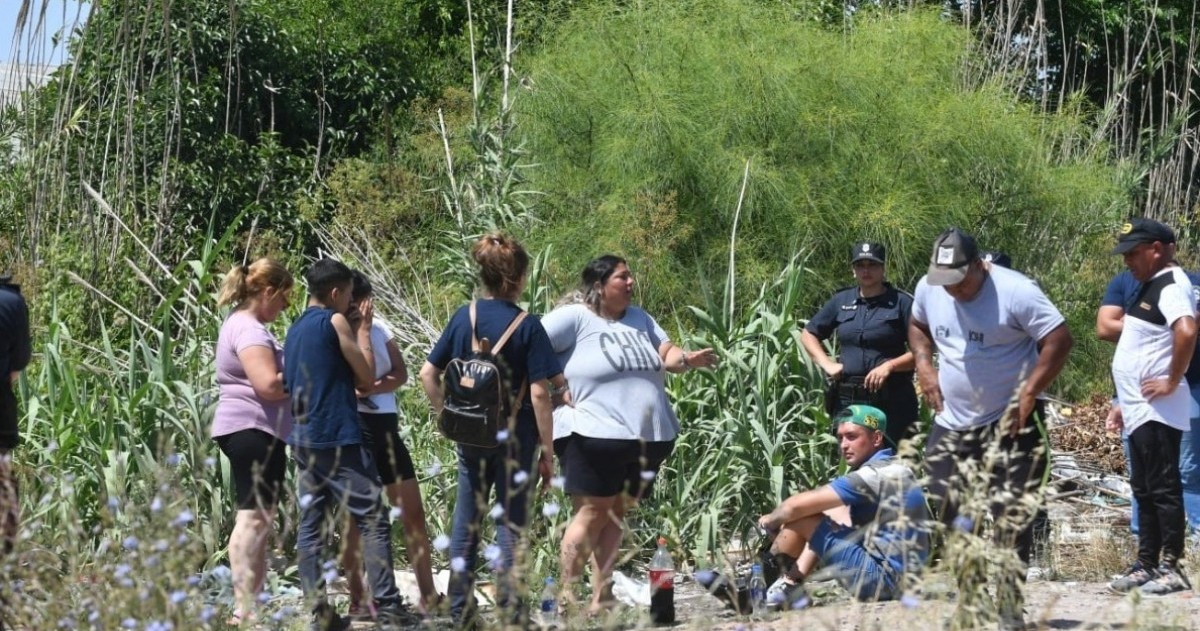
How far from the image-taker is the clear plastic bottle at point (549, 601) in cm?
336

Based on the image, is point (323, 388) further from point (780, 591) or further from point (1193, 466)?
point (1193, 466)

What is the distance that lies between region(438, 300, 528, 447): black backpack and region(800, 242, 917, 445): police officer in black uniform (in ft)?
Answer: 5.64

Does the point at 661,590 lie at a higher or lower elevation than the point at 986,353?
lower

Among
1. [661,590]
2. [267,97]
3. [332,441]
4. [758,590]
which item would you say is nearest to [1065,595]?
[758,590]

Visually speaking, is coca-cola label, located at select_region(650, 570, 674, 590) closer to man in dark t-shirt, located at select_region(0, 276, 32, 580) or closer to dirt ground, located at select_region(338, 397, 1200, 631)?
dirt ground, located at select_region(338, 397, 1200, 631)

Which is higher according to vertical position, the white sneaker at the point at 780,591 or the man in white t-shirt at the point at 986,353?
the man in white t-shirt at the point at 986,353

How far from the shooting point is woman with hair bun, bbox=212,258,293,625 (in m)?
5.00

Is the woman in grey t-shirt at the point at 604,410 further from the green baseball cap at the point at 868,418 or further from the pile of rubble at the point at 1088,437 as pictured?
the pile of rubble at the point at 1088,437

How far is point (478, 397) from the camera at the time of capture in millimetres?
4902

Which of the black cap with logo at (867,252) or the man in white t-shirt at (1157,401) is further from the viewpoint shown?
the black cap with logo at (867,252)

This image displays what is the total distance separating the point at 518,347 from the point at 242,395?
0.94 metres

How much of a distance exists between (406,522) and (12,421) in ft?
4.37

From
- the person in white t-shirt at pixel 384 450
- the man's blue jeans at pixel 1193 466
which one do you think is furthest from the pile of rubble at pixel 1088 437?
the person in white t-shirt at pixel 384 450

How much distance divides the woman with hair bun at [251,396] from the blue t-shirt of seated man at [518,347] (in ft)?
2.04
